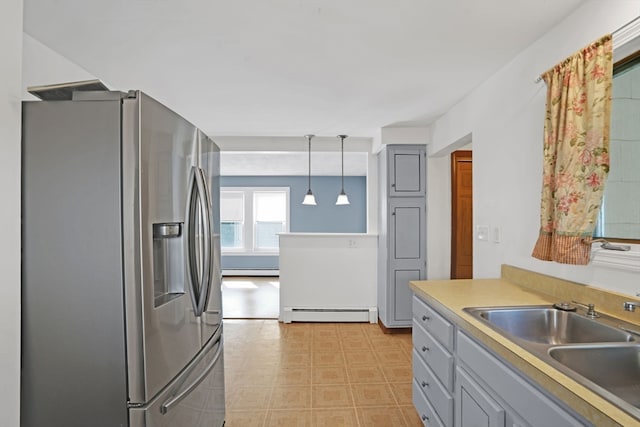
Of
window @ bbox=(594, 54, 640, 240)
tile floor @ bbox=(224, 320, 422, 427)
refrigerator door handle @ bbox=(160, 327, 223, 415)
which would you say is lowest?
tile floor @ bbox=(224, 320, 422, 427)

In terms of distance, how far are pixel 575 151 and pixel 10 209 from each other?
225 cm

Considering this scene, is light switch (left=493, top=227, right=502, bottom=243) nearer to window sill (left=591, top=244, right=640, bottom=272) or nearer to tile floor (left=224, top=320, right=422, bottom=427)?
window sill (left=591, top=244, right=640, bottom=272)

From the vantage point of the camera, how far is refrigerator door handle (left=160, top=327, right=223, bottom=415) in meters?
1.41

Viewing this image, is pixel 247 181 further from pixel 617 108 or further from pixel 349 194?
pixel 617 108

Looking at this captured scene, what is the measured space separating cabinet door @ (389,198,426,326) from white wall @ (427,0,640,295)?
48.5 inches

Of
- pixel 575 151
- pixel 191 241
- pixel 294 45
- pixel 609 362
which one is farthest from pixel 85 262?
pixel 575 151

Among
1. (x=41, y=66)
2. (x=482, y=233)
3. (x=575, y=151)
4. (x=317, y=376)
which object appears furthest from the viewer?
(x=317, y=376)

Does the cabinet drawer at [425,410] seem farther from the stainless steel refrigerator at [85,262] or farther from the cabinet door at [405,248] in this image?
the cabinet door at [405,248]

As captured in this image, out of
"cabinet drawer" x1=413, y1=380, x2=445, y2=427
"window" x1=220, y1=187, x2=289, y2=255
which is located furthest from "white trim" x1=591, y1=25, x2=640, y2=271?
"window" x1=220, y1=187, x2=289, y2=255

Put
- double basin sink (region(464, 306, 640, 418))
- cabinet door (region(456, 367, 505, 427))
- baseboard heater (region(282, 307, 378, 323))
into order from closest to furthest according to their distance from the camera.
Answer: double basin sink (region(464, 306, 640, 418)) < cabinet door (region(456, 367, 505, 427)) < baseboard heater (region(282, 307, 378, 323))

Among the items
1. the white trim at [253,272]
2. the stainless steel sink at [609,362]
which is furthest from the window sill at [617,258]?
the white trim at [253,272]

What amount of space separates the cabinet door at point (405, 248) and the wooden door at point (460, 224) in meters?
0.35

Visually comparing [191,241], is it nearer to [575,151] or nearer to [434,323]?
[434,323]

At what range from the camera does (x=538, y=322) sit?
1.64 m
